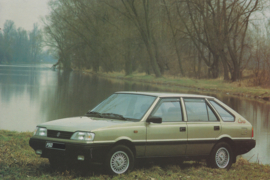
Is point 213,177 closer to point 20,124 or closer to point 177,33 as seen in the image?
point 20,124

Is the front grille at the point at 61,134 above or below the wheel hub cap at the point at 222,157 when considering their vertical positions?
above

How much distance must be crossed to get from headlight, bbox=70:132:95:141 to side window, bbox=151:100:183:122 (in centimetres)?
138

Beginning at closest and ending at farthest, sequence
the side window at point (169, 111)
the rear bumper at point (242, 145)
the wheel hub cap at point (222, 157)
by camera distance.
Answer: the side window at point (169, 111)
the wheel hub cap at point (222, 157)
the rear bumper at point (242, 145)

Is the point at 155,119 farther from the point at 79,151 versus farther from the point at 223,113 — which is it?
the point at 223,113

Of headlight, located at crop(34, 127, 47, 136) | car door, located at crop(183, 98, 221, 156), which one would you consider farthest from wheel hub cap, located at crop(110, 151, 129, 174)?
car door, located at crop(183, 98, 221, 156)

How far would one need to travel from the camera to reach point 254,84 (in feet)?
120

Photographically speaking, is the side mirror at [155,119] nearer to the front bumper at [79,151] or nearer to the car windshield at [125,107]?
the car windshield at [125,107]

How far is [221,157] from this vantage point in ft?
27.3

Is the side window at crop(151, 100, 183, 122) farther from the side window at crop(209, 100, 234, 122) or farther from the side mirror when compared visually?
the side window at crop(209, 100, 234, 122)

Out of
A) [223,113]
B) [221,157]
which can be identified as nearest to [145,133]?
[221,157]

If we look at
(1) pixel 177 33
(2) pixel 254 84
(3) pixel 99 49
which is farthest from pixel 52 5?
(2) pixel 254 84

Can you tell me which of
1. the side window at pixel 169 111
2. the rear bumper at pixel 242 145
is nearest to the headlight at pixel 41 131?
the side window at pixel 169 111

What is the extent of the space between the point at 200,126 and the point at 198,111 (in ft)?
1.11

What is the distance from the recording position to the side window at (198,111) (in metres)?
8.16
